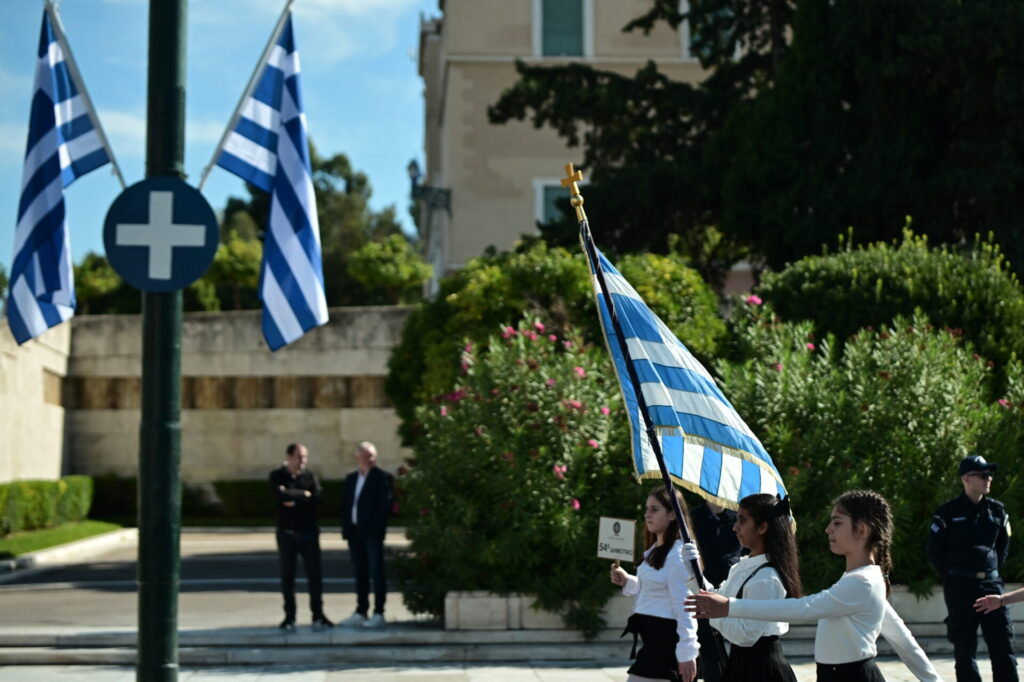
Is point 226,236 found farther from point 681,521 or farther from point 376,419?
point 681,521

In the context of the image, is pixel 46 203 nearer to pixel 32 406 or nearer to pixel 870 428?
pixel 870 428

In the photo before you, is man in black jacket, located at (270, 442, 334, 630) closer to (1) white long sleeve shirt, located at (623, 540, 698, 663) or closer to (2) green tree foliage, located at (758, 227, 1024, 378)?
(1) white long sleeve shirt, located at (623, 540, 698, 663)

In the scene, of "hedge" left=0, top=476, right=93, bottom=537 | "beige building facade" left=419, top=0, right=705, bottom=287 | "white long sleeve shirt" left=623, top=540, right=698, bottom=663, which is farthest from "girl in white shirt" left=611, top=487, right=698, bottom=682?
"beige building facade" left=419, top=0, right=705, bottom=287

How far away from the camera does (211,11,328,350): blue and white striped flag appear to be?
Answer: 865 cm

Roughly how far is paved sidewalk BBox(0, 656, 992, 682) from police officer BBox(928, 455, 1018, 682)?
173 centimetres

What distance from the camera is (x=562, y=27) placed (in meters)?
38.4

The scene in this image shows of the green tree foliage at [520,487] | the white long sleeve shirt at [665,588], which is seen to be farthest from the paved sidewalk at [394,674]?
the white long sleeve shirt at [665,588]

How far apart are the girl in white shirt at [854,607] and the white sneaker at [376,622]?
26.1 feet

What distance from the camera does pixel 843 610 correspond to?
5.18 metres

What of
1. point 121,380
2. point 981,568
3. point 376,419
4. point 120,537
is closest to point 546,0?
point 376,419

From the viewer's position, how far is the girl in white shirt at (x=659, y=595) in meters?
6.68

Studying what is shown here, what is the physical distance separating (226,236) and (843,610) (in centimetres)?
6761

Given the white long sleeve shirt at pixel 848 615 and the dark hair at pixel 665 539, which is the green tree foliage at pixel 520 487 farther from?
the white long sleeve shirt at pixel 848 615

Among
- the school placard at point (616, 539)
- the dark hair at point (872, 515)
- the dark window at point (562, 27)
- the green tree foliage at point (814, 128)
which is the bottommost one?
the school placard at point (616, 539)
